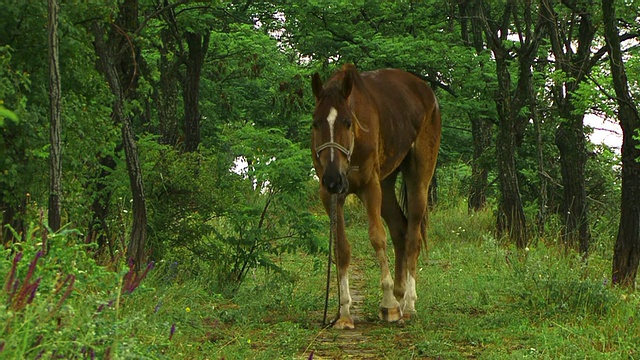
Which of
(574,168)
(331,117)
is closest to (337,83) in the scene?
(331,117)

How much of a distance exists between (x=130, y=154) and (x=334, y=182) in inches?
96.6

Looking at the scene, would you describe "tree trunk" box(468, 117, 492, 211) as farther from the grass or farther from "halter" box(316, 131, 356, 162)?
"halter" box(316, 131, 356, 162)

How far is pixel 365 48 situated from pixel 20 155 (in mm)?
15512

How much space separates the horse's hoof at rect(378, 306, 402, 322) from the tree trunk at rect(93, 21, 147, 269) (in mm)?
2516

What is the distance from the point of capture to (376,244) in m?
8.59

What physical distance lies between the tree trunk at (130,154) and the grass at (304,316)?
0.44 metres

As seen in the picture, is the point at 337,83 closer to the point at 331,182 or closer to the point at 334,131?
the point at 334,131

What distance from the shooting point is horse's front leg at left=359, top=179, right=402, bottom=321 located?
8.58m

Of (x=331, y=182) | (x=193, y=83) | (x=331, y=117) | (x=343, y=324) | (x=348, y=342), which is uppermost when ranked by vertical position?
(x=193, y=83)

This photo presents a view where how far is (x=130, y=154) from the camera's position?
30.0 feet

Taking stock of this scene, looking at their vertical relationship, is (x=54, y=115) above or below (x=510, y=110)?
below

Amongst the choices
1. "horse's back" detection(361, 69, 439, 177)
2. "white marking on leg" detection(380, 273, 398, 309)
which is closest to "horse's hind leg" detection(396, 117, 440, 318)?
"horse's back" detection(361, 69, 439, 177)

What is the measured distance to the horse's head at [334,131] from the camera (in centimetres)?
789

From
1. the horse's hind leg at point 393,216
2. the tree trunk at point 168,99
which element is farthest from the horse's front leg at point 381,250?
the tree trunk at point 168,99
